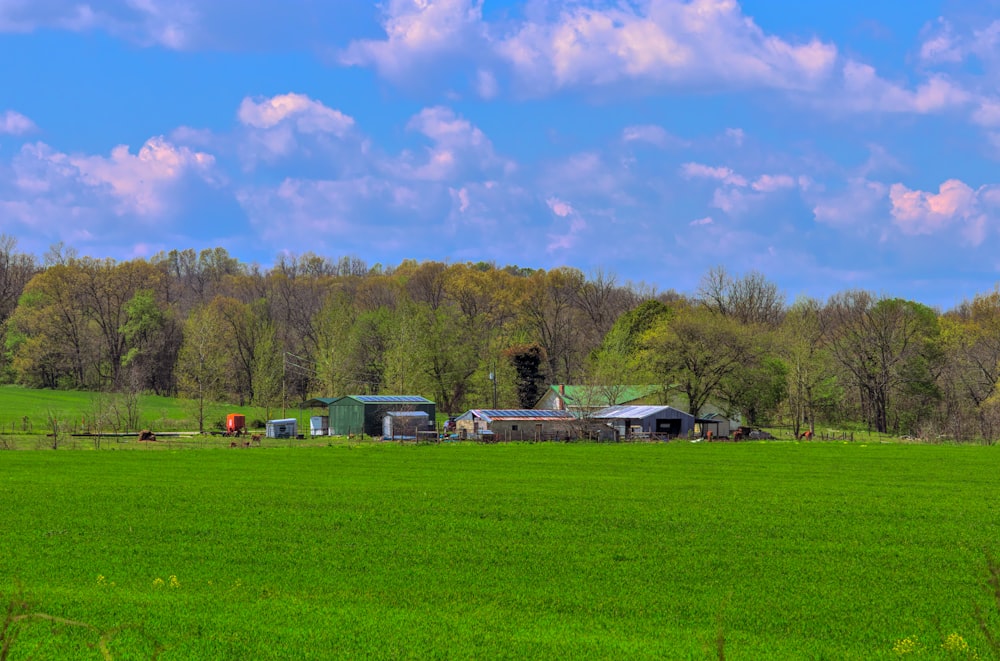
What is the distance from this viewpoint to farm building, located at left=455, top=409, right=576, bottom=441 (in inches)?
3137

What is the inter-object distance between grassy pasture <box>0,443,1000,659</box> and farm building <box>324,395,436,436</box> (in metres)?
40.7

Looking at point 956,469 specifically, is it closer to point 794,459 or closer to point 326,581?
point 794,459

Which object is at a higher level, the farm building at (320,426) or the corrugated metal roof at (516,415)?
the corrugated metal roof at (516,415)

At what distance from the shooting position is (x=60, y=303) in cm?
11644

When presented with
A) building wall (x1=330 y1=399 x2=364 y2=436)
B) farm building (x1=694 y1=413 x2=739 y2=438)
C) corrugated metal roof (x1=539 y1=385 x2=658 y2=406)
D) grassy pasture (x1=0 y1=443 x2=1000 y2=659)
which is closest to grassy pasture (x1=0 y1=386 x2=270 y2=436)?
building wall (x1=330 y1=399 x2=364 y2=436)

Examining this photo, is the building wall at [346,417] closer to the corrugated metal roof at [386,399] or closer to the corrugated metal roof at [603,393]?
the corrugated metal roof at [386,399]

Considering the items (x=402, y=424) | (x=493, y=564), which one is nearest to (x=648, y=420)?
(x=402, y=424)

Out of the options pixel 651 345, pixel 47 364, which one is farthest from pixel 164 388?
pixel 651 345

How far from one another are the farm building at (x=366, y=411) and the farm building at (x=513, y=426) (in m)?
4.28

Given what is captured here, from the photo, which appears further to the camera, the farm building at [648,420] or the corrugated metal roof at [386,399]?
the farm building at [648,420]

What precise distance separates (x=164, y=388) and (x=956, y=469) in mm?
103248

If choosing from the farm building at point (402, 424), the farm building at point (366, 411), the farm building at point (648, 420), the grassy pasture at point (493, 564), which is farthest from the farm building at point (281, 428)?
the grassy pasture at point (493, 564)

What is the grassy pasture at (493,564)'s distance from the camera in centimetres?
1420

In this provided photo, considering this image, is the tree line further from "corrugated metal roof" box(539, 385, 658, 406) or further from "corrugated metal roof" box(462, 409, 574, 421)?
"corrugated metal roof" box(462, 409, 574, 421)
